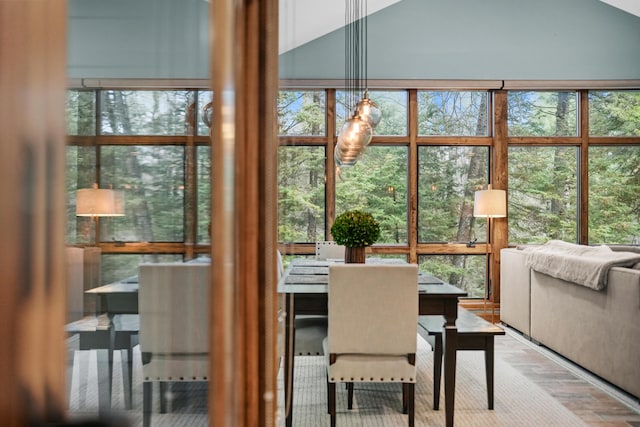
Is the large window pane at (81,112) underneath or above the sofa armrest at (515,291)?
above

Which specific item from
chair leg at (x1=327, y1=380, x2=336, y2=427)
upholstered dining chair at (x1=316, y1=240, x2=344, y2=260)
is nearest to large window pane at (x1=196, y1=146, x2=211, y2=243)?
chair leg at (x1=327, y1=380, x2=336, y2=427)

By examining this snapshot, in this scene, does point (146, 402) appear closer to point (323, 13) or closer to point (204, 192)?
point (204, 192)

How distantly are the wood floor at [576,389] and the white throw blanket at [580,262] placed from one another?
2.31ft

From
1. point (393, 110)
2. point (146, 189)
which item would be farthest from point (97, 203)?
point (393, 110)

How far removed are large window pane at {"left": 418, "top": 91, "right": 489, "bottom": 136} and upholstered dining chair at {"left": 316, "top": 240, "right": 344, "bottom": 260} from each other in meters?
2.13

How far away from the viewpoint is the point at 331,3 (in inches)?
192

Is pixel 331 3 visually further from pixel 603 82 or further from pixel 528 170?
pixel 603 82

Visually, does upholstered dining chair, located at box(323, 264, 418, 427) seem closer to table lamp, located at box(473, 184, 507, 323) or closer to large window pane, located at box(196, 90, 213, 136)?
large window pane, located at box(196, 90, 213, 136)

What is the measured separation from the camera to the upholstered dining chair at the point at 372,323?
2225 millimetres

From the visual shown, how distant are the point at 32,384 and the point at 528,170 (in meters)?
5.97

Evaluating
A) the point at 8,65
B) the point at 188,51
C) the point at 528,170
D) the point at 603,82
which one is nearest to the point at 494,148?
the point at 528,170

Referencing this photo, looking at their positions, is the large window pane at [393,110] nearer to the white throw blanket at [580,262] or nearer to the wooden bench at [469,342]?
the white throw blanket at [580,262]

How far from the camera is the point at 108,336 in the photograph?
440 millimetres

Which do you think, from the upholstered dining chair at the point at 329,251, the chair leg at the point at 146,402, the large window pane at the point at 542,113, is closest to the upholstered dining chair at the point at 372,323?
the chair leg at the point at 146,402
